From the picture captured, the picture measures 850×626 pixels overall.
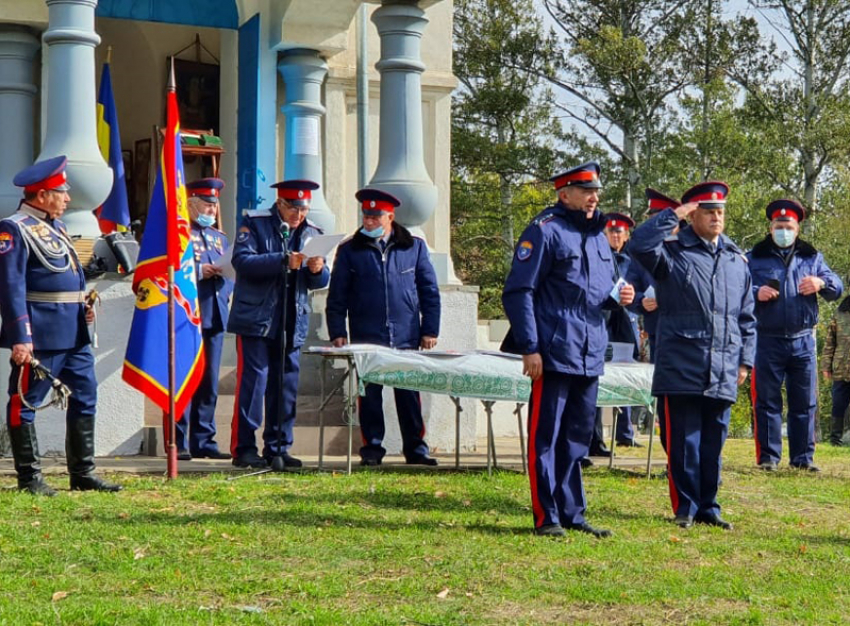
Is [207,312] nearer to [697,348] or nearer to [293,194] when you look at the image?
[293,194]

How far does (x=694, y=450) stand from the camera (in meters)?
9.19

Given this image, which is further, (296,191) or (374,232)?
(374,232)

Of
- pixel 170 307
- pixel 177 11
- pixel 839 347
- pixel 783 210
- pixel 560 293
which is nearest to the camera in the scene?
pixel 560 293

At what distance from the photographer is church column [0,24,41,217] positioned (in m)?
14.7

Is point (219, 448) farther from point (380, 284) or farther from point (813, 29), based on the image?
point (813, 29)

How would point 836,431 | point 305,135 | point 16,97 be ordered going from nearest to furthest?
point 16,97 < point 305,135 < point 836,431

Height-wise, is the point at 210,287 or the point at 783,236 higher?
the point at 783,236

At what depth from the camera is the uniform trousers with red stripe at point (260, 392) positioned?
1124 centimetres

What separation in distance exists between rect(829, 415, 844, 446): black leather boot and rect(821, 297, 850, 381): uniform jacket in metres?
0.51

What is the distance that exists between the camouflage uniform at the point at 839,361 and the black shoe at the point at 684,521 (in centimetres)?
1043

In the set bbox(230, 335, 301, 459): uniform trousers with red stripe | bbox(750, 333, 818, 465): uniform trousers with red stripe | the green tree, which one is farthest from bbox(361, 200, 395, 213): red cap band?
the green tree

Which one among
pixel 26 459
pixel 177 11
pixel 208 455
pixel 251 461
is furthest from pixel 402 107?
pixel 26 459

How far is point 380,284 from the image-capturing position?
38.0 feet

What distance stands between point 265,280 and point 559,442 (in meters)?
3.33
